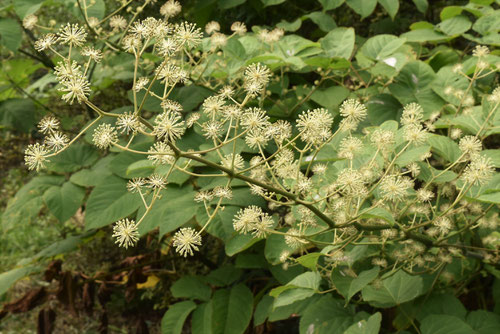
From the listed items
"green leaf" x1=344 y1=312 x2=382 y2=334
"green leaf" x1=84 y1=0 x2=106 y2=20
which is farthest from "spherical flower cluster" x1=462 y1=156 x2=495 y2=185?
"green leaf" x1=84 y1=0 x2=106 y2=20

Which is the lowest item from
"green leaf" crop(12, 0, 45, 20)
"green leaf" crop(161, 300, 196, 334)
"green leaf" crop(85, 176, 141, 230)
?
"green leaf" crop(161, 300, 196, 334)

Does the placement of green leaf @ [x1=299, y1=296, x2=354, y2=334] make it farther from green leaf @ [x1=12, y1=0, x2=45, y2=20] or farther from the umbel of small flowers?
green leaf @ [x1=12, y1=0, x2=45, y2=20]

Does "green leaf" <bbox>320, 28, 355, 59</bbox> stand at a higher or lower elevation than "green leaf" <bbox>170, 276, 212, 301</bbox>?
higher

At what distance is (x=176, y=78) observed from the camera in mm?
738

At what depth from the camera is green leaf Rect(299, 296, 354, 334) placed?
125 cm

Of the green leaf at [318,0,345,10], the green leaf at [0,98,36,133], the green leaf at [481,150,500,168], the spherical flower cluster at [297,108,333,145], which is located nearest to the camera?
the spherical flower cluster at [297,108,333,145]

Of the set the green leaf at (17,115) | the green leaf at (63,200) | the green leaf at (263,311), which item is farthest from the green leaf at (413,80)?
the green leaf at (17,115)

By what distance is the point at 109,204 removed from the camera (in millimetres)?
1518

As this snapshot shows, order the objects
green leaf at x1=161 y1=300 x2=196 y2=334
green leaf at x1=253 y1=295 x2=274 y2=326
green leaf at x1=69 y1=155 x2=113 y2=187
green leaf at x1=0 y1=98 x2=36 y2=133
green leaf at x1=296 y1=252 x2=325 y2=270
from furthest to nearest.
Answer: green leaf at x1=0 y1=98 x2=36 y2=133 < green leaf at x1=69 y1=155 x2=113 y2=187 < green leaf at x1=161 y1=300 x2=196 y2=334 < green leaf at x1=253 y1=295 x2=274 y2=326 < green leaf at x1=296 y1=252 x2=325 y2=270

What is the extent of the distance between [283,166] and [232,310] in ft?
2.69

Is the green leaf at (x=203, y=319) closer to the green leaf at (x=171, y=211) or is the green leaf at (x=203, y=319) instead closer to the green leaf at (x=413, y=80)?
the green leaf at (x=171, y=211)

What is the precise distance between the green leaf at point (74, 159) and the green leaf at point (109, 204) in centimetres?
31

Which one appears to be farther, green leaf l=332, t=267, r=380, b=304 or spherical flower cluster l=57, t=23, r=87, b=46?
green leaf l=332, t=267, r=380, b=304

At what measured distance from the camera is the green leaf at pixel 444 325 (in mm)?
1158
